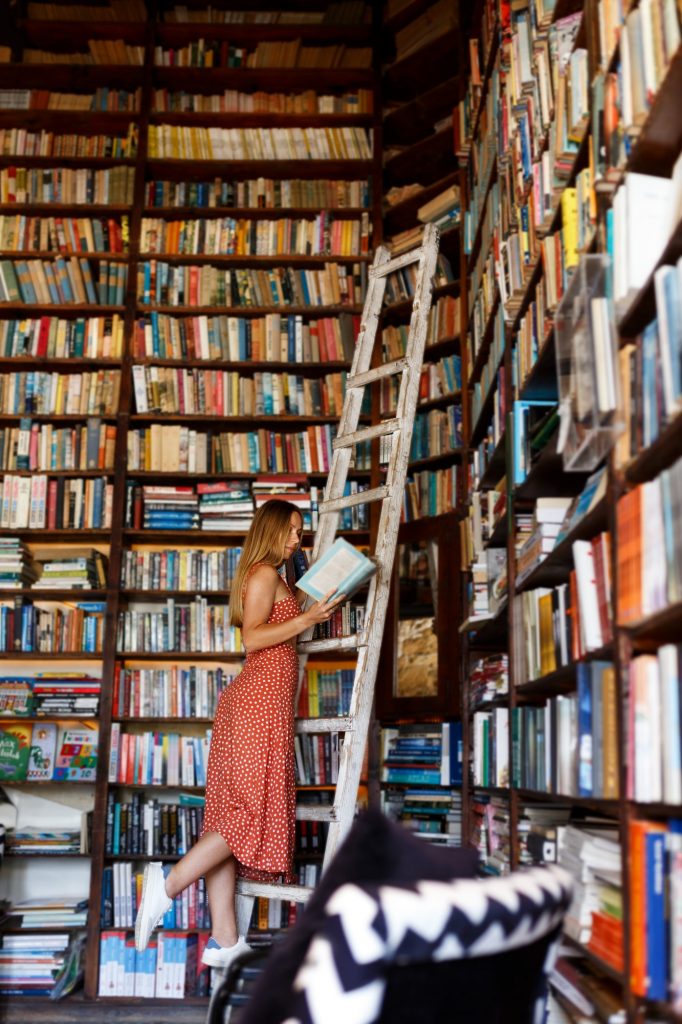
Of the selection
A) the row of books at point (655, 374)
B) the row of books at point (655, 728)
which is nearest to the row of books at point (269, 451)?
the row of books at point (655, 374)

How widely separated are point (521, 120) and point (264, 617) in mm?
1548

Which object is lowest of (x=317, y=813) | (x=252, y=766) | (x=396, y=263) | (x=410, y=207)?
(x=317, y=813)

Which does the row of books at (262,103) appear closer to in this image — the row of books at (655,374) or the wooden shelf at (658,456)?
the row of books at (655,374)

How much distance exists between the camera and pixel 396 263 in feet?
11.4

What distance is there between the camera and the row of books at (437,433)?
4062 millimetres

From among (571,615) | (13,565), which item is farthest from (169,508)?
(571,615)

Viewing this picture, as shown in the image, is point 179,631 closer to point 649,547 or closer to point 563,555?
point 563,555

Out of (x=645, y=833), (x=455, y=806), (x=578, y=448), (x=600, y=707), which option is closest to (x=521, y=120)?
(x=578, y=448)

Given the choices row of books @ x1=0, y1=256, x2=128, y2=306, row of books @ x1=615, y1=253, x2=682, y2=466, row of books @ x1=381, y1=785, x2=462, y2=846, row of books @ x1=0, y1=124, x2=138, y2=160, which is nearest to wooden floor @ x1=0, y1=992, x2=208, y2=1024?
row of books @ x1=381, y1=785, x2=462, y2=846

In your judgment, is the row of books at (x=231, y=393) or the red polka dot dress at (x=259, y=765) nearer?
the red polka dot dress at (x=259, y=765)

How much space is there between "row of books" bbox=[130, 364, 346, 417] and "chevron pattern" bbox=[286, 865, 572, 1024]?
11.0 ft

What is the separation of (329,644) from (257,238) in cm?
221

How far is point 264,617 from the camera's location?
2.91 metres

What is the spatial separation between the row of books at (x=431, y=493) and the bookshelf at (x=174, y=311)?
0.19 m
